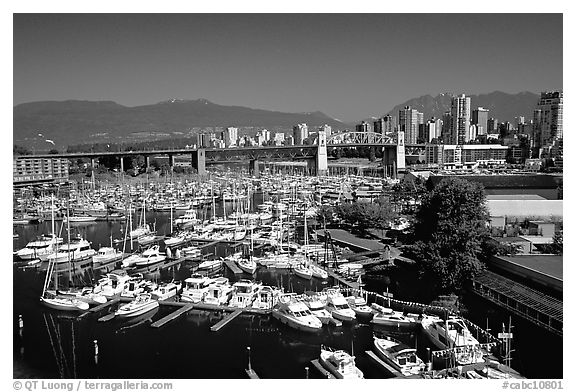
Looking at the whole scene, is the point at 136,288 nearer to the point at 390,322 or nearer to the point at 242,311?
the point at 242,311

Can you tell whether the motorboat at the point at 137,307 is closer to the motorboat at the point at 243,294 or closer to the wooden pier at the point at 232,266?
the motorboat at the point at 243,294

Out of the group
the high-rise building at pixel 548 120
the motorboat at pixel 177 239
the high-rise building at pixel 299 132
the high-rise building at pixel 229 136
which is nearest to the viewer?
the motorboat at pixel 177 239

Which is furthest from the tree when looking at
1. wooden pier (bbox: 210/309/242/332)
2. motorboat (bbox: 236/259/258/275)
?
motorboat (bbox: 236/259/258/275)

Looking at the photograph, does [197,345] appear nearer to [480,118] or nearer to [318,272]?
[318,272]

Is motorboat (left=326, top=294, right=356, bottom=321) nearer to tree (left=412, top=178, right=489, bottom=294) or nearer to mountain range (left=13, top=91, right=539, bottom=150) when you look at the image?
tree (left=412, top=178, right=489, bottom=294)

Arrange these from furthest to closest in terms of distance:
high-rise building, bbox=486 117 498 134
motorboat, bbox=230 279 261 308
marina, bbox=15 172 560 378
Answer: high-rise building, bbox=486 117 498 134 < motorboat, bbox=230 279 261 308 < marina, bbox=15 172 560 378

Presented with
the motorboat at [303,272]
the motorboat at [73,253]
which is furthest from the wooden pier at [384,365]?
the motorboat at [73,253]
